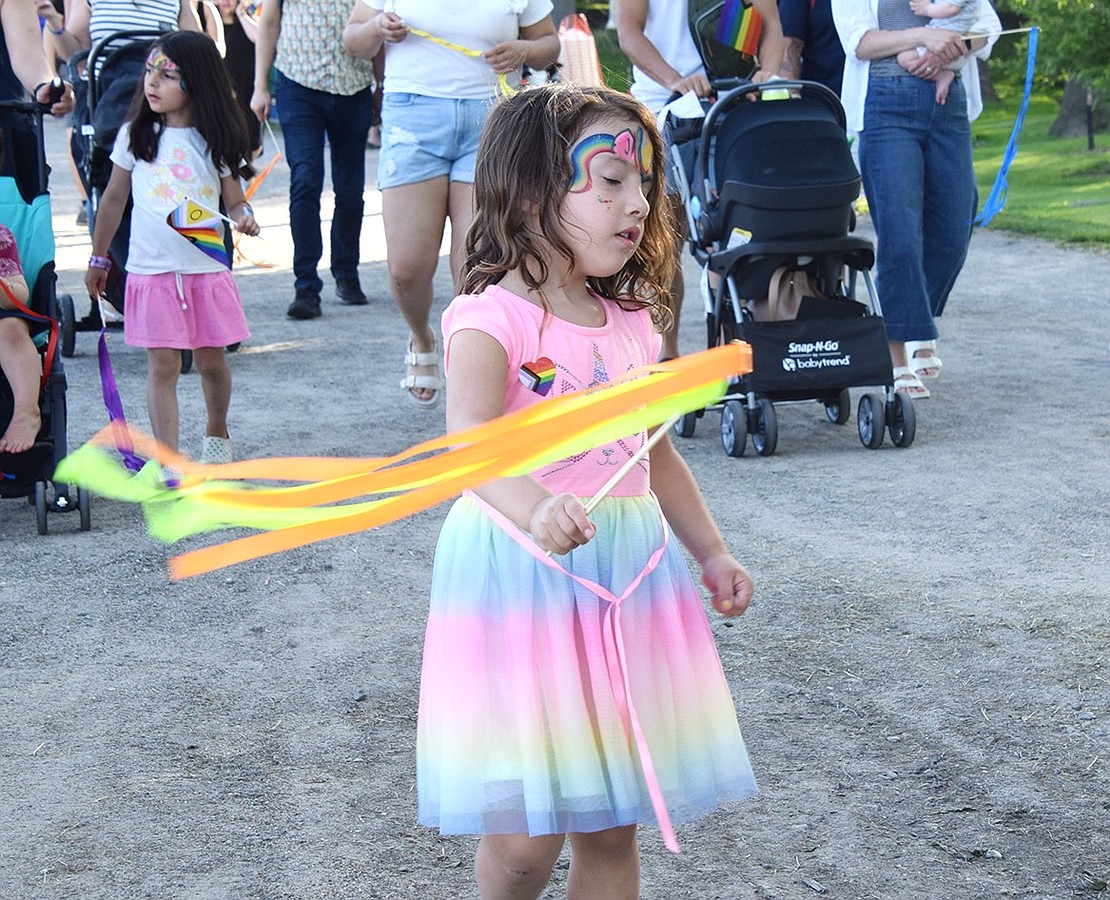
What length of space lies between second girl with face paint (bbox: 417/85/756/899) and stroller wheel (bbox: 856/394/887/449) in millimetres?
3577

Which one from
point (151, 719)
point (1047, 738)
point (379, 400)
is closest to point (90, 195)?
point (379, 400)

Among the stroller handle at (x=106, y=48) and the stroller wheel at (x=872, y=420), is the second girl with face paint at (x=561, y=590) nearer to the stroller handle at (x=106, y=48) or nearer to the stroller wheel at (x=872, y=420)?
the stroller wheel at (x=872, y=420)

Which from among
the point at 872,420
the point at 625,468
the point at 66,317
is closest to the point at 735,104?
the point at 872,420

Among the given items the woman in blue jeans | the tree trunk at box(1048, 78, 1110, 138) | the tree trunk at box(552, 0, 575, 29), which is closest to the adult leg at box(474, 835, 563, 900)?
the woman in blue jeans

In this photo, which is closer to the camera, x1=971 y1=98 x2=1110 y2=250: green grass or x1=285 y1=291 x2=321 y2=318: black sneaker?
x1=285 y1=291 x2=321 y2=318: black sneaker

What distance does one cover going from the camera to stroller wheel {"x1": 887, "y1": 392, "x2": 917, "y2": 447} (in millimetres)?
6027

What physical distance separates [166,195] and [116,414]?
2.74 feet

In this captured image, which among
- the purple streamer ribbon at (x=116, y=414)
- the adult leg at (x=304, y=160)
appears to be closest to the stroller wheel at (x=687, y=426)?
the purple streamer ribbon at (x=116, y=414)

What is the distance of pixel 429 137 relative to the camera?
5.64 meters

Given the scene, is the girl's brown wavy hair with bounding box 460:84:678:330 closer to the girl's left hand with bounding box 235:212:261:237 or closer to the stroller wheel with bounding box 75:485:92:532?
the stroller wheel with bounding box 75:485:92:532

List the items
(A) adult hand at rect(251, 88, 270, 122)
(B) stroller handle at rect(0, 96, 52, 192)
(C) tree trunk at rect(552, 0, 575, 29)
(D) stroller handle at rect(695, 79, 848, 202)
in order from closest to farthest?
(B) stroller handle at rect(0, 96, 52, 192)
(D) stroller handle at rect(695, 79, 848, 202)
(A) adult hand at rect(251, 88, 270, 122)
(C) tree trunk at rect(552, 0, 575, 29)

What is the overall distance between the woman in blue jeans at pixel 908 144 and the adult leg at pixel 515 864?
4.57 metres

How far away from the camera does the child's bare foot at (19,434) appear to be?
5.15m

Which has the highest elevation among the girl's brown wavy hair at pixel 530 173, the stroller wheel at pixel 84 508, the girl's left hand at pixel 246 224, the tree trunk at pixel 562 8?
the girl's brown wavy hair at pixel 530 173
